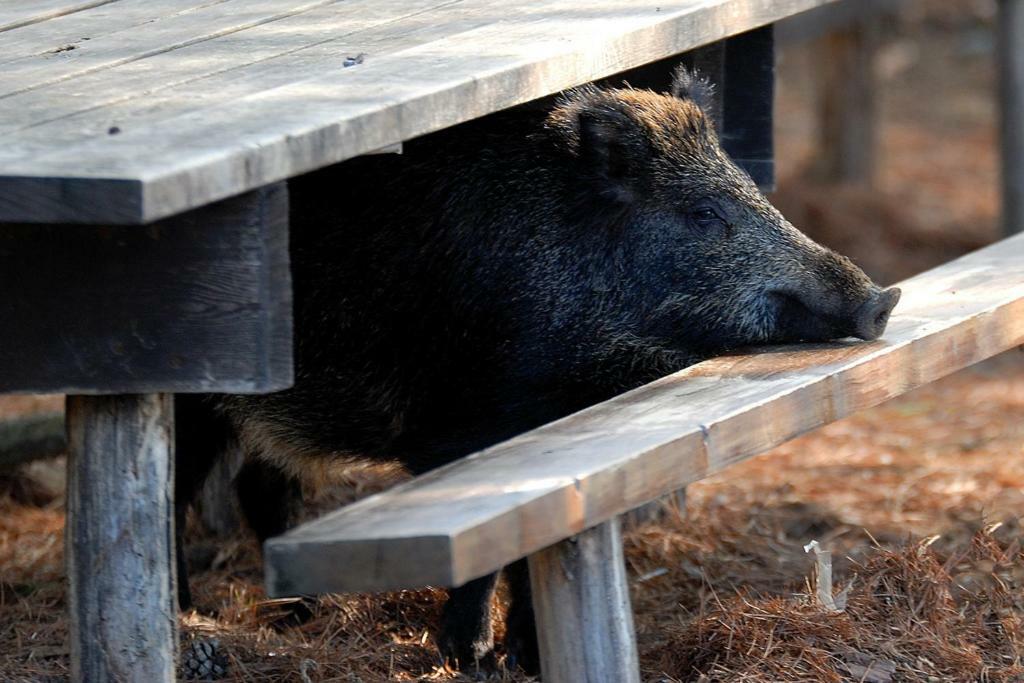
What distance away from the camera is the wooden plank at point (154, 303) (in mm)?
2533

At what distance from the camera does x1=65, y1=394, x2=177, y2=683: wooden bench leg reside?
279cm

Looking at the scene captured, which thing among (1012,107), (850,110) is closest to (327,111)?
(1012,107)

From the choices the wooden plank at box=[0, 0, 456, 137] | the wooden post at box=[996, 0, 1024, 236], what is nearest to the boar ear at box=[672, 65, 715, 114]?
the wooden plank at box=[0, 0, 456, 137]

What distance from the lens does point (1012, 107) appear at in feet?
25.5

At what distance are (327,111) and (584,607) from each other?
101 cm

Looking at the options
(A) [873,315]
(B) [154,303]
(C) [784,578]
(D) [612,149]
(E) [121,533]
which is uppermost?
(D) [612,149]

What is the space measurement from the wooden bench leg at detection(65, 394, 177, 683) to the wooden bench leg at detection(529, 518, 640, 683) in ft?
2.33

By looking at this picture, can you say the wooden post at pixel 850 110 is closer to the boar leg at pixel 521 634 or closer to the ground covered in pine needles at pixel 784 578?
the ground covered in pine needles at pixel 784 578

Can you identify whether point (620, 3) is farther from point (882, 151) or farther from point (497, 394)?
point (882, 151)

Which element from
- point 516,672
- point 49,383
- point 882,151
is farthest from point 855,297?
point 882,151

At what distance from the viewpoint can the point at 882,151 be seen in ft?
41.3

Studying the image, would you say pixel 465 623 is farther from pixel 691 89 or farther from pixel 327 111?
pixel 327 111

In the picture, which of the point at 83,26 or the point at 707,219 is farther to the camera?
the point at 707,219

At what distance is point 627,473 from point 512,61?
0.93 metres
